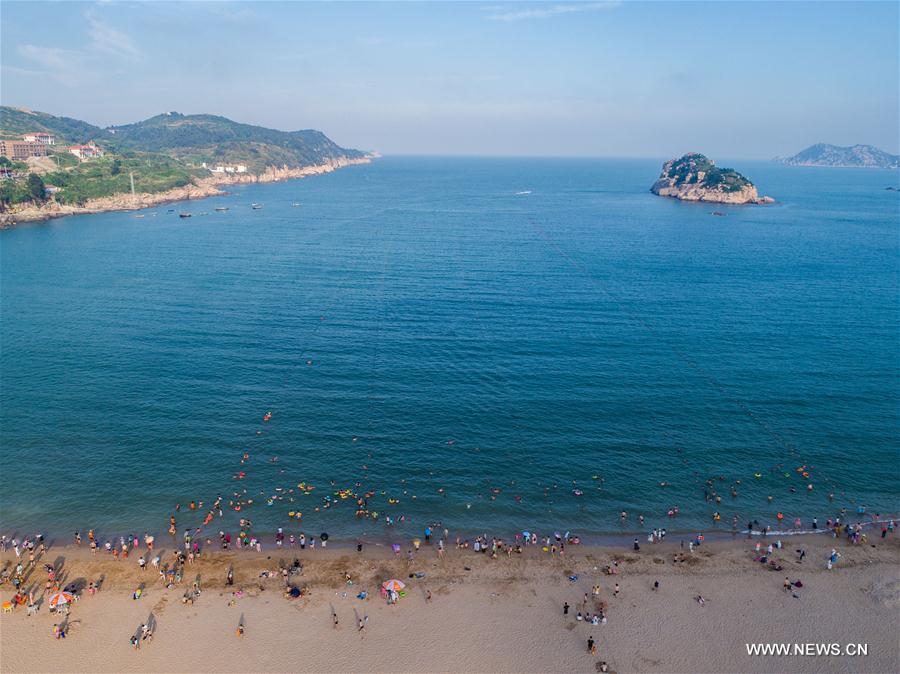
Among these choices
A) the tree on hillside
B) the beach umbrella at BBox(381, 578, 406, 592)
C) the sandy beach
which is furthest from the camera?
the tree on hillside

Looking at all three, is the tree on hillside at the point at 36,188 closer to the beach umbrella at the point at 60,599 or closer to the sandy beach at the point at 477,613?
the sandy beach at the point at 477,613

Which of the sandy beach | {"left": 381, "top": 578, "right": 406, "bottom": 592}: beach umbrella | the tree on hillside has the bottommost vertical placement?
the sandy beach

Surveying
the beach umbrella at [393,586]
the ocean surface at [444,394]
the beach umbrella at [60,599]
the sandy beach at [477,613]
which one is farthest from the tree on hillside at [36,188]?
the beach umbrella at [393,586]

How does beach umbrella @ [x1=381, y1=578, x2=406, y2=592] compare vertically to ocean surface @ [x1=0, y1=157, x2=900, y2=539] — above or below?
below

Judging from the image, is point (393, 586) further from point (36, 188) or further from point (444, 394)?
point (36, 188)

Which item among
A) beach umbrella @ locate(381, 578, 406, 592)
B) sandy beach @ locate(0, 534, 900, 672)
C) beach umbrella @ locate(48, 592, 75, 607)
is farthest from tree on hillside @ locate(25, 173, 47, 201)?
beach umbrella @ locate(381, 578, 406, 592)

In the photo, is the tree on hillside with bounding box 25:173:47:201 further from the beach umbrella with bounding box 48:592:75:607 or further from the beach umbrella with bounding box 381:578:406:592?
the beach umbrella with bounding box 381:578:406:592

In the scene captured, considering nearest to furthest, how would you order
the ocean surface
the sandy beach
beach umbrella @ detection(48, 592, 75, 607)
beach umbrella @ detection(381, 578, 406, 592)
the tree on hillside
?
1. the sandy beach
2. beach umbrella @ detection(48, 592, 75, 607)
3. beach umbrella @ detection(381, 578, 406, 592)
4. the ocean surface
5. the tree on hillside
